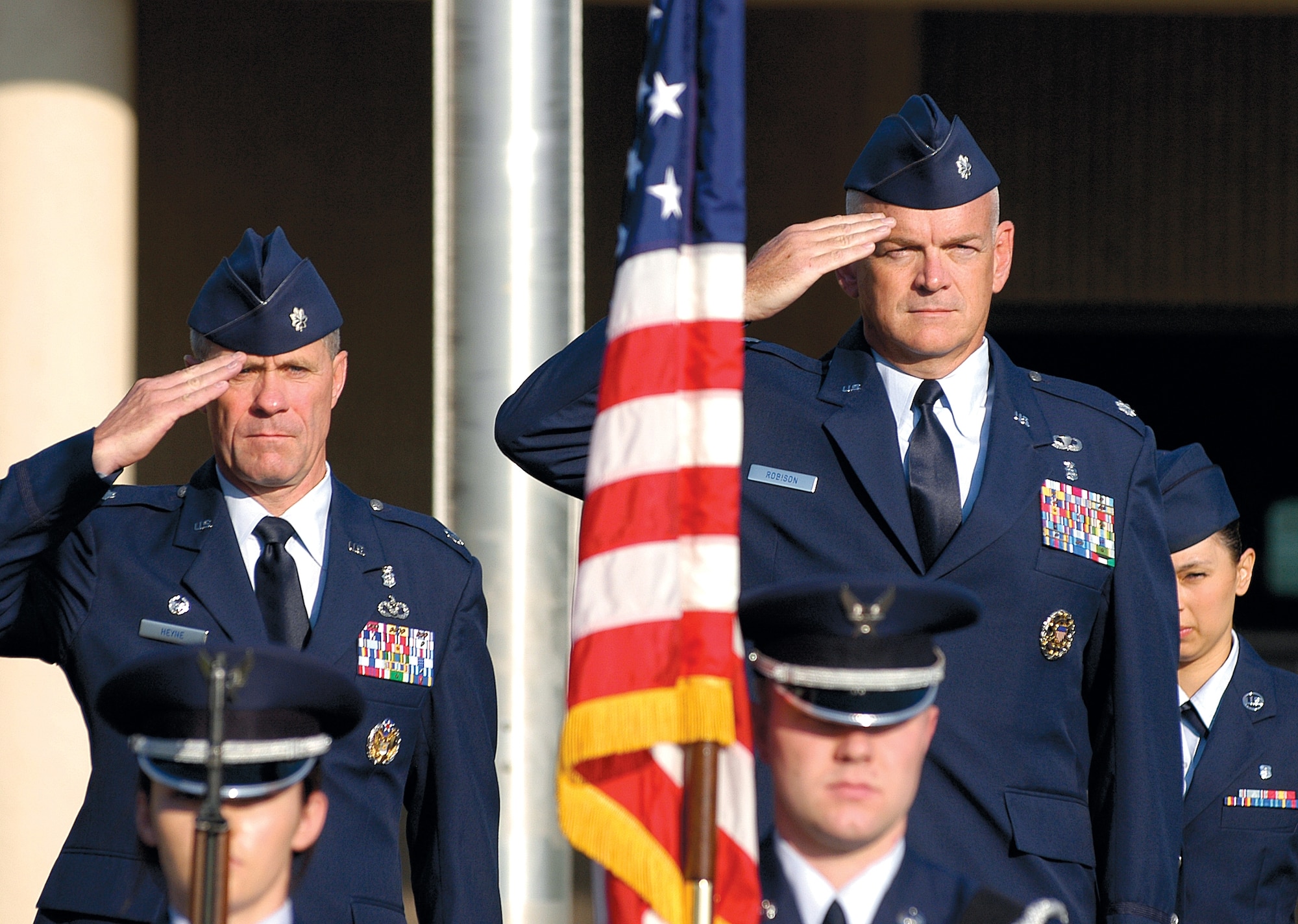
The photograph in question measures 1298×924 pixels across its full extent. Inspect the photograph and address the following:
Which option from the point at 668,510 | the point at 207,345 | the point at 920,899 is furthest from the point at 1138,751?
the point at 207,345

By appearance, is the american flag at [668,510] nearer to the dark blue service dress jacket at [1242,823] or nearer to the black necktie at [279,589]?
the black necktie at [279,589]

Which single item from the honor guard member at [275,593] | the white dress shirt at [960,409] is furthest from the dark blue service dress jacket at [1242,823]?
the honor guard member at [275,593]

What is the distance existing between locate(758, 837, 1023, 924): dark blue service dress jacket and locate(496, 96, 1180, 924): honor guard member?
0.46 metres

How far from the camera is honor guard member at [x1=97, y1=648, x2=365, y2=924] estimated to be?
7.59ft

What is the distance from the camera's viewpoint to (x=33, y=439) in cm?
576

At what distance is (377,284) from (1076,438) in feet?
16.8

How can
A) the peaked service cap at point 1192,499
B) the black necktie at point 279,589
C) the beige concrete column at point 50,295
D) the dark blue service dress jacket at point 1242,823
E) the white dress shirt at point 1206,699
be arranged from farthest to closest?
the beige concrete column at point 50,295 → the peaked service cap at point 1192,499 → the white dress shirt at point 1206,699 → the dark blue service dress jacket at point 1242,823 → the black necktie at point 279,589

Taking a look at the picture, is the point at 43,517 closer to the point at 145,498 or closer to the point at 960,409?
the point at 145,498

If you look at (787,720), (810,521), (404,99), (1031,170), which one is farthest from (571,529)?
(1031,170)

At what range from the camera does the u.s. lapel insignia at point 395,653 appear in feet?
10.5

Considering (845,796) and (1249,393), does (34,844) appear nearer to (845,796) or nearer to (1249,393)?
(845,796)

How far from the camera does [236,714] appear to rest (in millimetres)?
2389

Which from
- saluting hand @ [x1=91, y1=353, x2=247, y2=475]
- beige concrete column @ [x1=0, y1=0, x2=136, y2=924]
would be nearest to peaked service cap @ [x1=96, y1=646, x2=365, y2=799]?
saluting hand @ [x1=91, y1=353, x2=247, y2=475]

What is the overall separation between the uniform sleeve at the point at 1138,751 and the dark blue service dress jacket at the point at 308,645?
103cm
